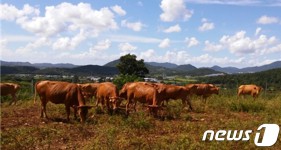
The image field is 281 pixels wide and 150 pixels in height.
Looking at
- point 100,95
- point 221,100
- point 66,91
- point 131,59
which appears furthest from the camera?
point 131,59

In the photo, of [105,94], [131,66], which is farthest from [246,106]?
[131,66]

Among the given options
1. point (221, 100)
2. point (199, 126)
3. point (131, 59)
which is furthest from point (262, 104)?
point (131, 59)

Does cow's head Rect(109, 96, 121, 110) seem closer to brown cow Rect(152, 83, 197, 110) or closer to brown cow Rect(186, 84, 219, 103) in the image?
brown cow Rect(152, 83, 197, 110)

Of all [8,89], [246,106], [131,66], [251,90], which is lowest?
[246,106]

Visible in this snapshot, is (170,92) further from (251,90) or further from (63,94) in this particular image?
(251,90)

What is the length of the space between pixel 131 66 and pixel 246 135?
1641 inches

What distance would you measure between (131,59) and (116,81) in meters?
21.7

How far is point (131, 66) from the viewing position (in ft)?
177

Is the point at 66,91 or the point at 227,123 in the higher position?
the point at 66,91

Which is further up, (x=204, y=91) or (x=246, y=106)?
(x=204, y=91)

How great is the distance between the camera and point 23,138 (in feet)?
37.4

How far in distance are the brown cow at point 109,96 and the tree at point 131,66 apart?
115 feet

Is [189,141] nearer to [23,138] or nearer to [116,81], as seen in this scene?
[23,138]

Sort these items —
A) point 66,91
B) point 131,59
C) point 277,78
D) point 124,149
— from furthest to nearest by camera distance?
point 277,78
point 131,59
point 66,91
point 124,149
